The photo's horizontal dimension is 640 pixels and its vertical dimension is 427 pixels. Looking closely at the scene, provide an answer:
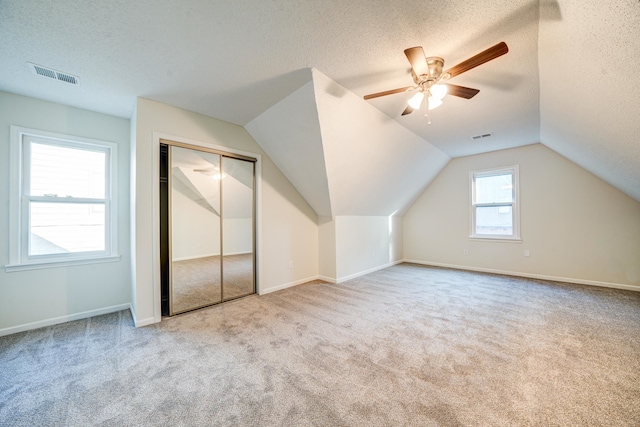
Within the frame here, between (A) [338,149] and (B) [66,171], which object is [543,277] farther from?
(B) [66,171]

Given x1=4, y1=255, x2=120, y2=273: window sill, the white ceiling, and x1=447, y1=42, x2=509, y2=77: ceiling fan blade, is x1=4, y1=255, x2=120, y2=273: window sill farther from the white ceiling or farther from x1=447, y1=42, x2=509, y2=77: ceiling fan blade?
x1=447, y1=42, x2=509, y2=77: ceiling fan blade

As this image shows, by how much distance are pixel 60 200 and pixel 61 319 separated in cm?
137

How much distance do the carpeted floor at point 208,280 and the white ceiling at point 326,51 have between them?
200 cm

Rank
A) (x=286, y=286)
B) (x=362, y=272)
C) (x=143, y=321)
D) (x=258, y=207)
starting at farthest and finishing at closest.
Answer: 1. (x=362, y=272)
2. (x=286, y=286)
3. (x=258, y=207)
4. (x=143, y=321)

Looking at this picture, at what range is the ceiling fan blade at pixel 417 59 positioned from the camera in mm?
1735

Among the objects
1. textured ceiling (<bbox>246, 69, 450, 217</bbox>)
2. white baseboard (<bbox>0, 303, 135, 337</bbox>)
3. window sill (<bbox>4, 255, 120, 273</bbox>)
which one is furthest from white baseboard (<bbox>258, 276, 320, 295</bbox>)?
window sill (<bbox>4, 255, 120, 273</bbox>)

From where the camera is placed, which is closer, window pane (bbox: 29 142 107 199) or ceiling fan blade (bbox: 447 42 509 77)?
ceiling fan blade (bbox: 447 42 509 77)

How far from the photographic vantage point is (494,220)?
5070 mm

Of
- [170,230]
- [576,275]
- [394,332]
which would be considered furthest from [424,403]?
[576,275]

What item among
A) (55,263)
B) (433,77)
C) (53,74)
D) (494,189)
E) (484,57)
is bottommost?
(55,263)

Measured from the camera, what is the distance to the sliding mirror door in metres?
3.04

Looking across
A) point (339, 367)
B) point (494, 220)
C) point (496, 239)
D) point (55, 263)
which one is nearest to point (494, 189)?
point (494, 220)

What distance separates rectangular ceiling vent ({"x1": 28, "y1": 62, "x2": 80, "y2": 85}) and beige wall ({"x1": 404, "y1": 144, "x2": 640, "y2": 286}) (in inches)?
242

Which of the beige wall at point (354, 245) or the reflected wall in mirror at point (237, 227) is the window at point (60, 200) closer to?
the reflected wall in mirror at point (237, 227)
